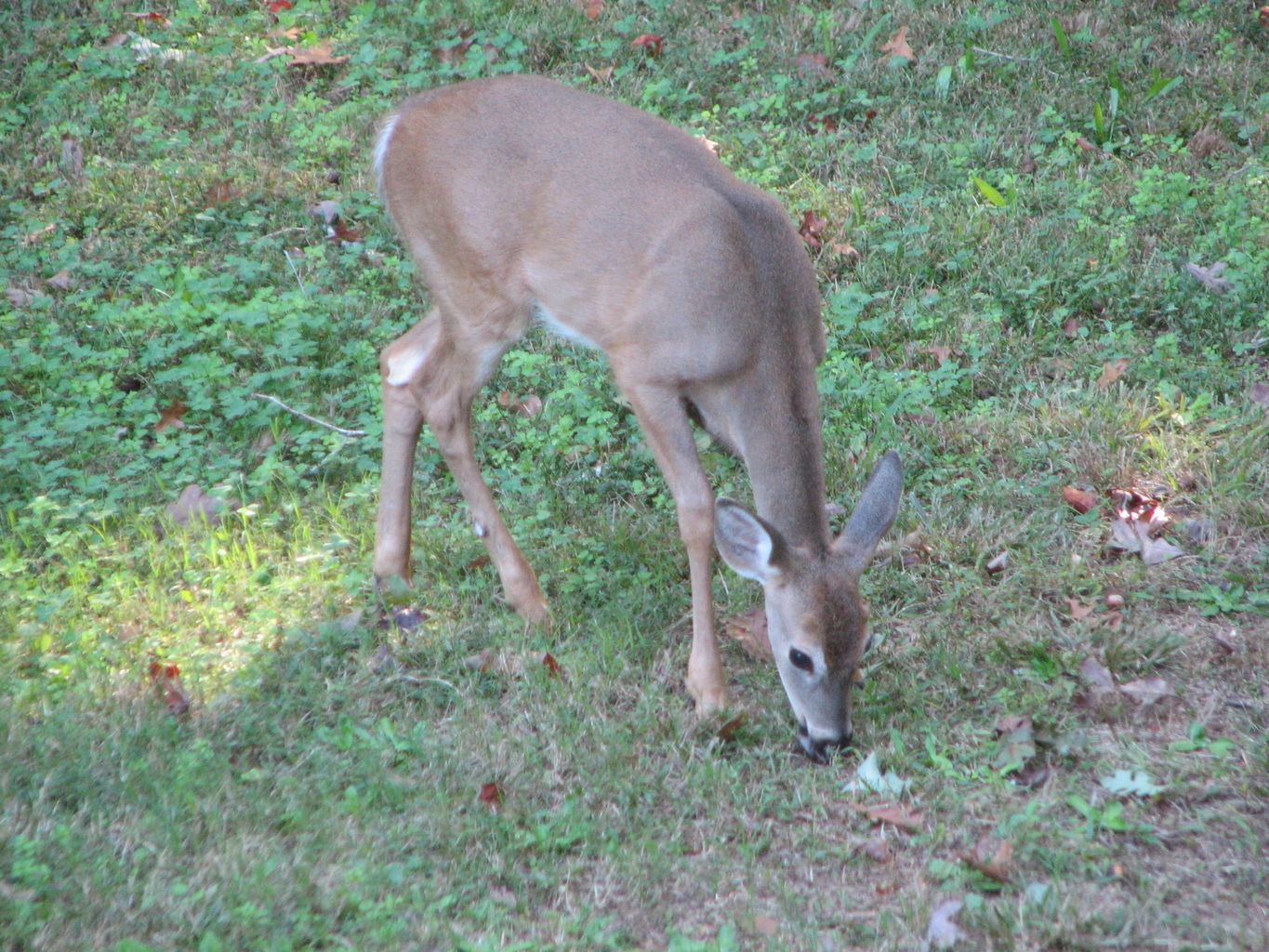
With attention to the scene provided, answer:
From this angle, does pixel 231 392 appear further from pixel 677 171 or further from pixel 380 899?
pixel 380 899

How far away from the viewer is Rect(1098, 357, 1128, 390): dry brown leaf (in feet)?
18.4

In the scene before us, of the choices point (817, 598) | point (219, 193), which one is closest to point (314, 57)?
point (219, 193)

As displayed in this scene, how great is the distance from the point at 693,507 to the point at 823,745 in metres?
0.87

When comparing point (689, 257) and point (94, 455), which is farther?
point (94, 455)

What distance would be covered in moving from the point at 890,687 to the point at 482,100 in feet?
8.31

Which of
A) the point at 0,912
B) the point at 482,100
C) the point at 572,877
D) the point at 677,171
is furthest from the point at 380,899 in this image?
the point at 482,100

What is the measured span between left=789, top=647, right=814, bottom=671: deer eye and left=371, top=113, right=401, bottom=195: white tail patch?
2.42 meters

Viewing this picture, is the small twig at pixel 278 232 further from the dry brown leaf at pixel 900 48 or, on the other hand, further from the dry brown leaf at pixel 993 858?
the dry brown leaf at pixel 993 858

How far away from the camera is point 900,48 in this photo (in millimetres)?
8031

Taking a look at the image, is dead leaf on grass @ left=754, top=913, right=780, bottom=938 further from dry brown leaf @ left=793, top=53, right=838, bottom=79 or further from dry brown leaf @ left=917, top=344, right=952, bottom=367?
dry brown leaf @ left=793, top=53, right=838, bottom=79

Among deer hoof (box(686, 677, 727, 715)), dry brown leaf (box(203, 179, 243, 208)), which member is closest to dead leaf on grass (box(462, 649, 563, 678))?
deer hoof (box(686, 677, 727, 715))

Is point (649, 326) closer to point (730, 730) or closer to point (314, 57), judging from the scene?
point (730, 730)

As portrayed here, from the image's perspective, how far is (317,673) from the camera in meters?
4.35

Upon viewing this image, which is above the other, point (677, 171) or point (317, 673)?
point (677, 171)
